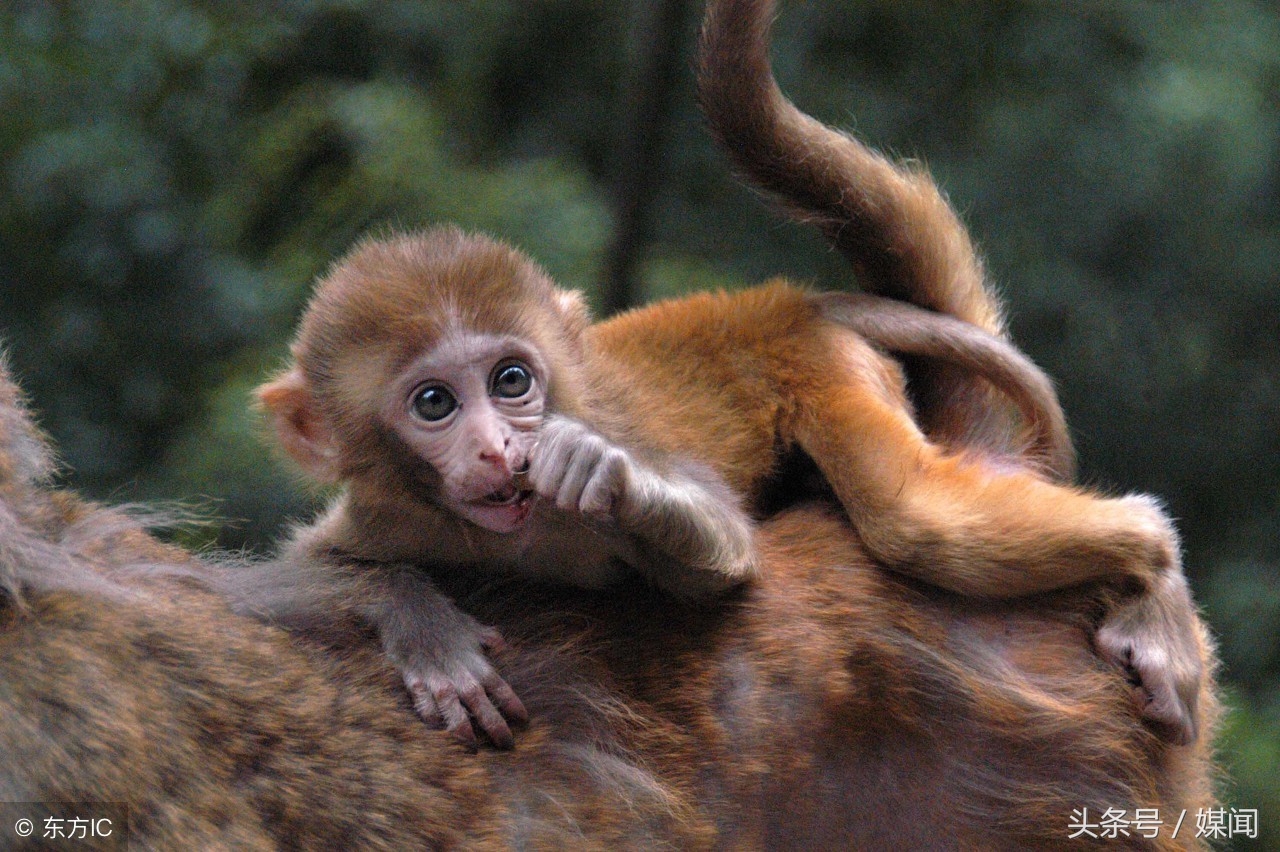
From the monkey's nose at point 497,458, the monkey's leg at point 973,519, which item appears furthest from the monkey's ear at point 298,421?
the monkey's leg at point 973,519

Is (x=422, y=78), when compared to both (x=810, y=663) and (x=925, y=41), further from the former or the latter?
(x=810, y=663)

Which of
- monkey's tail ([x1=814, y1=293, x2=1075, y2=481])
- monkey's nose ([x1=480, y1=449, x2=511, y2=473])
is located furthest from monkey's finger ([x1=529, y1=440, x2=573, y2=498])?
monkey's tail ([x1=814, y1=293, x2=1075, y2=481])

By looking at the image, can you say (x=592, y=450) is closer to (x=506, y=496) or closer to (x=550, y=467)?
(x=550, y=467)

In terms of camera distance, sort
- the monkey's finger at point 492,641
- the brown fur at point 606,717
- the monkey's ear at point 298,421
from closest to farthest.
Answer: the brown fur at point 606,717 → the monkey's finger at point 492,641 → the monkey's ear at point 298,421

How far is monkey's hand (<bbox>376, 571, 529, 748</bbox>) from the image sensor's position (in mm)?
2258

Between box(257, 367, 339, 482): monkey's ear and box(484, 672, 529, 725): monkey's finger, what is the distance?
937mm

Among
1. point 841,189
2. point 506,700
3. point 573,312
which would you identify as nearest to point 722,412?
point 573,312

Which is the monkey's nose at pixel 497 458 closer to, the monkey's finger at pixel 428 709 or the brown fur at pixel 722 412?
the brown fur at pixel 722 412

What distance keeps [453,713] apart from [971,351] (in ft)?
4.91

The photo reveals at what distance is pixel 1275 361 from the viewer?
629 centimetres

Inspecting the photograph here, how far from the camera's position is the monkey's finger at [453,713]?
2242 millimetres

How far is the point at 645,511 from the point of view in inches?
99.4

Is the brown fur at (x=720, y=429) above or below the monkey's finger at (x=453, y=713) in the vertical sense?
above

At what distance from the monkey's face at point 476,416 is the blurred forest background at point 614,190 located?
6.46ft
